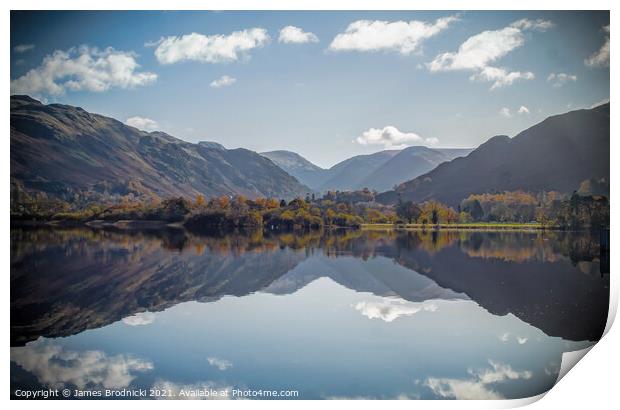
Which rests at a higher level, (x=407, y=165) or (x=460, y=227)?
(x=407, y=165)

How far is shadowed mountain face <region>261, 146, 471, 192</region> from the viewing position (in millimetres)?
11883

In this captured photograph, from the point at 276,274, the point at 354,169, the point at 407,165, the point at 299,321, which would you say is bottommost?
the point at 299,321

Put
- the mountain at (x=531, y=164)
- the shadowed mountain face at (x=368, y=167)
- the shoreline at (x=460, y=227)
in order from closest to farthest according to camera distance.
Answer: the mountain at (x=531, y=164)
the shadowed mountain face at (x=368, y=167)
the shoreline at (x=460, y=227)

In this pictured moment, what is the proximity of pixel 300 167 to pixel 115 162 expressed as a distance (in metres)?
4.96

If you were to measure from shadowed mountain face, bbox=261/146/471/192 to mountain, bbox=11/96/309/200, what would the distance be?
2.13 feet

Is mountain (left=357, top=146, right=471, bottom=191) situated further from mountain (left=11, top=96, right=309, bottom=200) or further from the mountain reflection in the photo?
mountain (left=11, top=96, right=309, bottom=200)

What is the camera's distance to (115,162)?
13.5 metres

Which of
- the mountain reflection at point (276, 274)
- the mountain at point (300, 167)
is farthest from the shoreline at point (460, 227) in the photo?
the mountain at point (300, 167)

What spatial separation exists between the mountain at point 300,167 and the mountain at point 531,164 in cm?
319

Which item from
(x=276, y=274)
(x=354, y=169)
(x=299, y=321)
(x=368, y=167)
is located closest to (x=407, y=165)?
(x=368, y=167)

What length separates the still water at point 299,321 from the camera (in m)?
6.09

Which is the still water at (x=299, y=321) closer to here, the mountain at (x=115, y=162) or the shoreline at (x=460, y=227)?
the mountain at (x=115, y=162)

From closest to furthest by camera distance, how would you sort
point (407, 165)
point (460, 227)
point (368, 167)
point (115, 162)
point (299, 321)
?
point (299, 321), point (368, 167), point (115, 162), point (407, 165), point (460, 227)

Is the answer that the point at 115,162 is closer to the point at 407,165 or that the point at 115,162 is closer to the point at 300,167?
the point at 300,167
